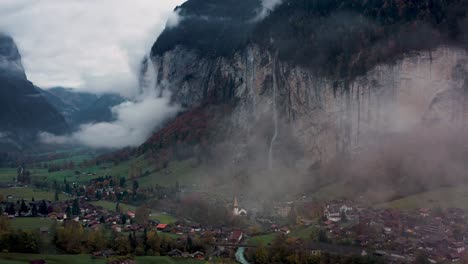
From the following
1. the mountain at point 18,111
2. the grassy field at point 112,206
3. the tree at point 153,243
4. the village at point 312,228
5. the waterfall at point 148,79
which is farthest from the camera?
the mountain at point 18,111

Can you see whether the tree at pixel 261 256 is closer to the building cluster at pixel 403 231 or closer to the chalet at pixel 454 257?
the building cluster at pixel 403 231

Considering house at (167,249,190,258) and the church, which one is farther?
A: the church

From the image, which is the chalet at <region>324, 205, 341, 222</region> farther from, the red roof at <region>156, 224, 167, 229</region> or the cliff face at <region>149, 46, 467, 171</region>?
the red roof at <region>156, 224, 167, 229</region>

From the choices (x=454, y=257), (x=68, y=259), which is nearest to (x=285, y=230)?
(x=454, y=257)

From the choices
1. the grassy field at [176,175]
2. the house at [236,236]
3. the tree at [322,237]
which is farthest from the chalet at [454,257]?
the grassy field at [176,175]

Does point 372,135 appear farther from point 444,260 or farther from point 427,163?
point 444,260

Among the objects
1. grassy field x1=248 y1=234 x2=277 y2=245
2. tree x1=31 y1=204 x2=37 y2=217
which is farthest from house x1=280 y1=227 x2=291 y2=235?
tree x1=31 y1=204 x2=37 y2=217
